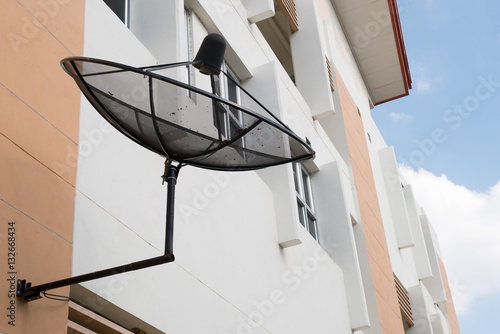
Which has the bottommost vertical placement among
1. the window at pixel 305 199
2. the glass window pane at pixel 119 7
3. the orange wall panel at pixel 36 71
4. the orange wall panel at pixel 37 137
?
the orange wall panel at pixel 37 137

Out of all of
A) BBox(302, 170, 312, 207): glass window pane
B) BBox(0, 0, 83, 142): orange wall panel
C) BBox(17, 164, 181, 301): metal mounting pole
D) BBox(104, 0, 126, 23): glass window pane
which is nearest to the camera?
BBox(17, 164, 181, 301): metal mounting pole

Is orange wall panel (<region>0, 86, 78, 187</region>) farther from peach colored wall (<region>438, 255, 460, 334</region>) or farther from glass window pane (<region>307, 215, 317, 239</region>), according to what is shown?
peach colored wall (<region>438, 255, 460, 334</region>)

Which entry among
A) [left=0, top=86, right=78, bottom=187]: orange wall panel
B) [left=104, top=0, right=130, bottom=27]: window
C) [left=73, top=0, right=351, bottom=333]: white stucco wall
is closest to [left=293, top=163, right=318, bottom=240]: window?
[left=73, top=0, right=351, bottom=333]: white stucco wall

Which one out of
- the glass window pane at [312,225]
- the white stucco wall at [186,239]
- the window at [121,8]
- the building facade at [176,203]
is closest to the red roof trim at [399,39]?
the building facade at [176,203]

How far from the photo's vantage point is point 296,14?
547 inches

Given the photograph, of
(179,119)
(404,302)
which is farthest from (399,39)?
(179,119)

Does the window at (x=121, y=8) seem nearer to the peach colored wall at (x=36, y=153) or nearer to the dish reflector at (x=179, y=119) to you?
the peach colored wall at (x=36, y=153)

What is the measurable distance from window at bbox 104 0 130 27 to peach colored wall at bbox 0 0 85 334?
1.95 m

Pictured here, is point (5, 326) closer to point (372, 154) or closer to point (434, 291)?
point (372, 154)

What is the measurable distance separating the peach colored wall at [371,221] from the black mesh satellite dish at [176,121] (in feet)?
29.4

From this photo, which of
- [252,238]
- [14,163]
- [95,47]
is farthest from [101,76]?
[252,238]

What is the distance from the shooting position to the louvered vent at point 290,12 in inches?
513

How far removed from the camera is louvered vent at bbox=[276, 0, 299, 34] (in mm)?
13030

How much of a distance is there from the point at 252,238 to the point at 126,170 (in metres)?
2.61
